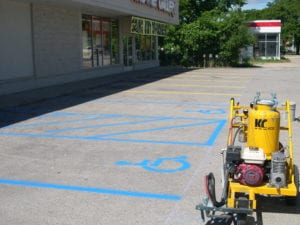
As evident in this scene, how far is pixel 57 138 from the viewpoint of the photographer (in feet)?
27.9

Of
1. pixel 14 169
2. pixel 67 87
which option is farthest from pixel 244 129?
pixel 67 87

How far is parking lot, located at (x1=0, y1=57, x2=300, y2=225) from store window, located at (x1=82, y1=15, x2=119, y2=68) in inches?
355

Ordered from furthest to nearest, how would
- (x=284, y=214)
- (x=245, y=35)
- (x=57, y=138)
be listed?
(x=245, y=35)
(x=57, y=138)
(x=284, y=214)

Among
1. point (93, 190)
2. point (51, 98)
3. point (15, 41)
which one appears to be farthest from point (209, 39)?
point (93, 190)

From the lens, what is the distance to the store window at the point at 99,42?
22.0 m

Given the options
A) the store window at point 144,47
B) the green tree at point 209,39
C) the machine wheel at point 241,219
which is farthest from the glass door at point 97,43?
the machine wheel at point 241,219

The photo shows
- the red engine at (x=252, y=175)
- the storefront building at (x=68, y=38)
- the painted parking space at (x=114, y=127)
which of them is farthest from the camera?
the storefront building at (x=68, y=38)

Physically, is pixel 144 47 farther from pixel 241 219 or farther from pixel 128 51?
pixel 241 219

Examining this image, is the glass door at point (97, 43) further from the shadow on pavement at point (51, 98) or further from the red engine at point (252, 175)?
the red engine at point (252, 175)

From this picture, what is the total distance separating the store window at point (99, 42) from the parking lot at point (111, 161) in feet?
29.6

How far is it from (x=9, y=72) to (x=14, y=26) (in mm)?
1724

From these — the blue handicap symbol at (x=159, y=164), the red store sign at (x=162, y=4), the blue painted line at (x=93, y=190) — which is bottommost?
the blue painted line at (x=93, y=190)

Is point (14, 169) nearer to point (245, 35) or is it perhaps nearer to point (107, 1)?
point (107, 1)

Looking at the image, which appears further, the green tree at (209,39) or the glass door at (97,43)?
the green tree at (209,39)
